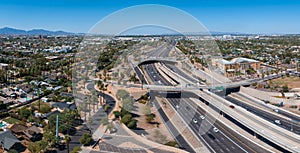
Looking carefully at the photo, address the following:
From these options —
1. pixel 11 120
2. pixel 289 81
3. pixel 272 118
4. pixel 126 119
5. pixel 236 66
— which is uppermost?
pixel 236 66

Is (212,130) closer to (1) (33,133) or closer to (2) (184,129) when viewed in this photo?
(2) (184,129)

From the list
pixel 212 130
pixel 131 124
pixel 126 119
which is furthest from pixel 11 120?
pixel 212 130

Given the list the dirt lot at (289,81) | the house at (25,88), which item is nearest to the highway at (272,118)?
the dirt lot at (289,81)

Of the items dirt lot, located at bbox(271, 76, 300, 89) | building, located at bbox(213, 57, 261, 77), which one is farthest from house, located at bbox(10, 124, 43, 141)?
building, located at bbox(213, 57, 261, 77)

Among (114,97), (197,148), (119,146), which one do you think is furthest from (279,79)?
(119,146)

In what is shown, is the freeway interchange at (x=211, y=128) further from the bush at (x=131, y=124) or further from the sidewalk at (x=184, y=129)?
the bush at (x=131, y=124)

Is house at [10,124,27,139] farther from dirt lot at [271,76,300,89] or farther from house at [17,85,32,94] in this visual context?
dirt lot at [271,76,300,89]

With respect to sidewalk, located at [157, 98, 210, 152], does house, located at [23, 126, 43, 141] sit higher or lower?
higher
